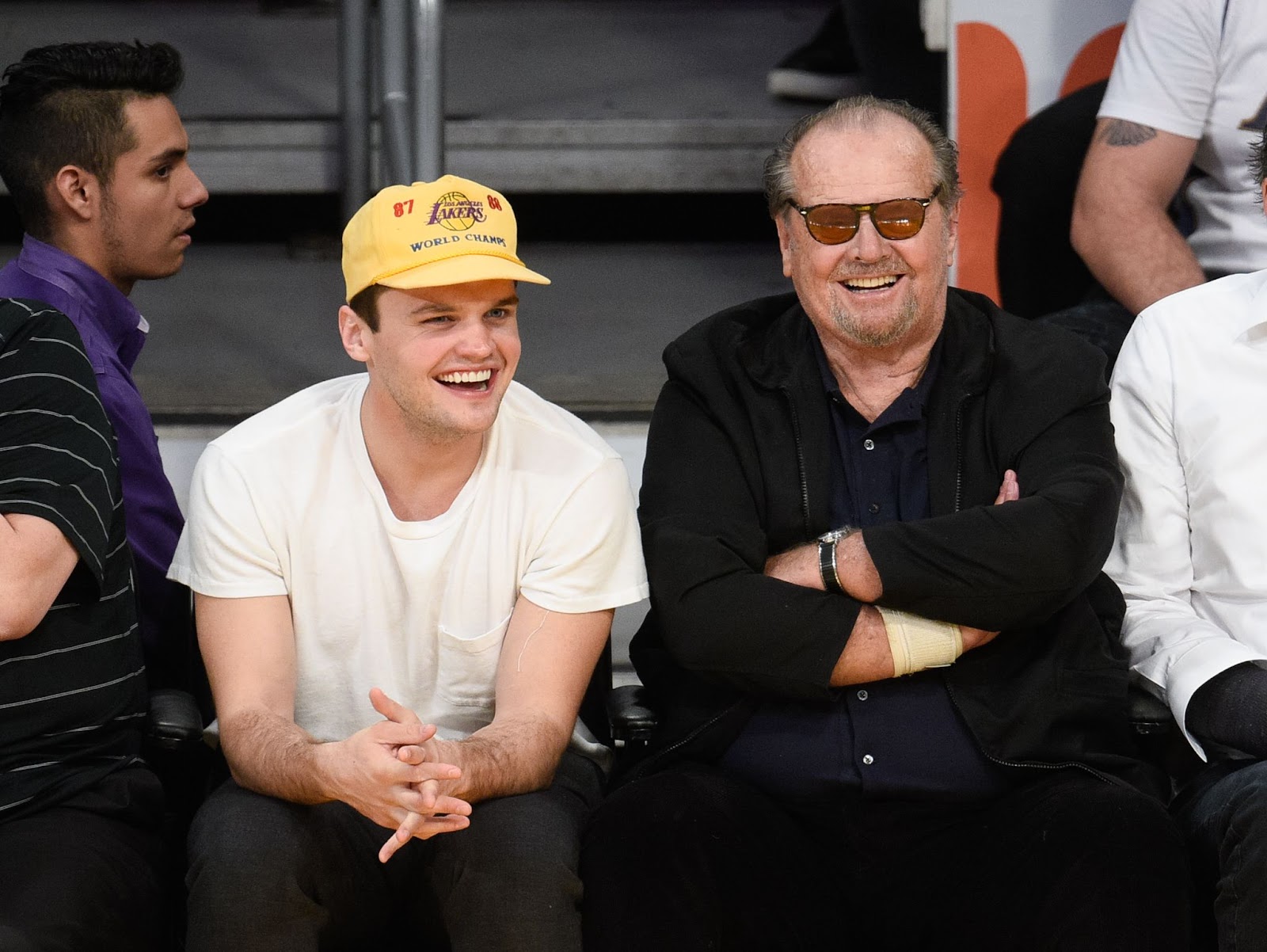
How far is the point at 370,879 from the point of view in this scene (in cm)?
200

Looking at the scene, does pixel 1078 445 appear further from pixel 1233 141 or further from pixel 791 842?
pixel 1233 141

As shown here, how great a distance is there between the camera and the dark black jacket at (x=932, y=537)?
203 centimetres

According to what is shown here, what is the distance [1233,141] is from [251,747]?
2032 mm

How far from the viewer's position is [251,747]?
1.99 meters

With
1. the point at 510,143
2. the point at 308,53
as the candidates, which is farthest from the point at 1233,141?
the point at 308,53

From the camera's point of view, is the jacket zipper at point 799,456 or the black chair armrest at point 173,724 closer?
the black chair armrest at point 173,724

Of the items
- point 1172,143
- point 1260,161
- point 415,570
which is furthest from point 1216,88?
point 415,570

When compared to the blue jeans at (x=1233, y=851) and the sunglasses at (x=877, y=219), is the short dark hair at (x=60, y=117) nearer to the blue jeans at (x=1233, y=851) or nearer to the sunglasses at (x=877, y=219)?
the sunglasses at (x=877, y=219)

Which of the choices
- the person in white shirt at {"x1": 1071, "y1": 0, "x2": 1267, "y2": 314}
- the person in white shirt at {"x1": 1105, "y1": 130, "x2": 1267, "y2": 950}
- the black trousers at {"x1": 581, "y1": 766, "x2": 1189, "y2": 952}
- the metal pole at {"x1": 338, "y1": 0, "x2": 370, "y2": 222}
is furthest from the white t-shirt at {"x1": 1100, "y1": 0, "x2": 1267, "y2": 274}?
the metal pole at {"x1": 338, "y1": 0, "x2": 370, "y2": 222}

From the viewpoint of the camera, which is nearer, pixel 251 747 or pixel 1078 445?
pixel 251 747

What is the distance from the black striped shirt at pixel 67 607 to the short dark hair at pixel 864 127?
1019 mm

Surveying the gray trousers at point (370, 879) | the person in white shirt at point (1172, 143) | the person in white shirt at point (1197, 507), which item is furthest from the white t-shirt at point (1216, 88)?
the gray trousers at point (370, 879)

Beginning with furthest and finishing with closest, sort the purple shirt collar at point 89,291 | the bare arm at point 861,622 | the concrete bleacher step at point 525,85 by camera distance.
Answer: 1. the concrete bleacher step at point 525,85
2. the purple shirt collar at point 89,291
3. the bare arm at point 861,622

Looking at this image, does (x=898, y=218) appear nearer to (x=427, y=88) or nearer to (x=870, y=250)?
(x=870, y=250)
